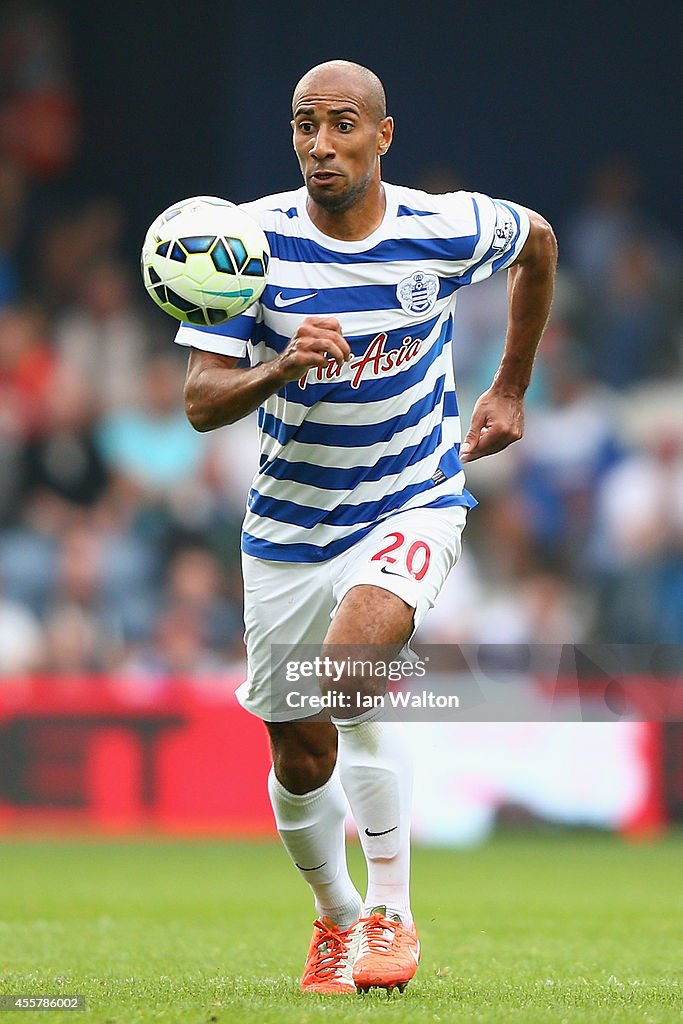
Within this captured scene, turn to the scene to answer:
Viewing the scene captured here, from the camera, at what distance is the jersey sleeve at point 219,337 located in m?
4.88

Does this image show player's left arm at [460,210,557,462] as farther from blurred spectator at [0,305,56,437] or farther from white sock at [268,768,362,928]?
blurred spectator at [0,305,56,437]

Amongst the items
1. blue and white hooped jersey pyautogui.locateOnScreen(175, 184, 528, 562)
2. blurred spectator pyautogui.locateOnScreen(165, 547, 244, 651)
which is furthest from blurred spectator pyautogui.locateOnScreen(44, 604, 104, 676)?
blue and white hooped jersey pyautogui.locateOnScreen(175, 184, 528, 562)

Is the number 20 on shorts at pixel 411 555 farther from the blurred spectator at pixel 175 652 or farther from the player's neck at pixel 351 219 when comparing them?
the blurred spectator at pixel 175 652

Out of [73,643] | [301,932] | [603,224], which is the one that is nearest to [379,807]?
[301,932]

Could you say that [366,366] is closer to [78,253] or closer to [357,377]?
[357,377]

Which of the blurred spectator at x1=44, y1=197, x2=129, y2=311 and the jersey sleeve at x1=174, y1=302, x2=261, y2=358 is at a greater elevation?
the blurred spectator at x1=44, y1=197, x2=129, y2=311

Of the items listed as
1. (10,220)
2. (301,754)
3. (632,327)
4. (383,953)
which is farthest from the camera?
(10,220)

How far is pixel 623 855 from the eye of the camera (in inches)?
397

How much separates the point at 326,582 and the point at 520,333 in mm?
1156

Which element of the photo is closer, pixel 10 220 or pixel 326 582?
pixel 326 582

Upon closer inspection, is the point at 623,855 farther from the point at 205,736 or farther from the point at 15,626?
the point at 15,626

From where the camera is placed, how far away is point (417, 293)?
5.18 meters

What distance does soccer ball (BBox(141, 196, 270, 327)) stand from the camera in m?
4.75

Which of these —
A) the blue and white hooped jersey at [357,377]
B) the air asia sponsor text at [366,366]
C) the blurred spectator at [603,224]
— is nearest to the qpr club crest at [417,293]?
the blue and white hooped jersey at [357,377]
